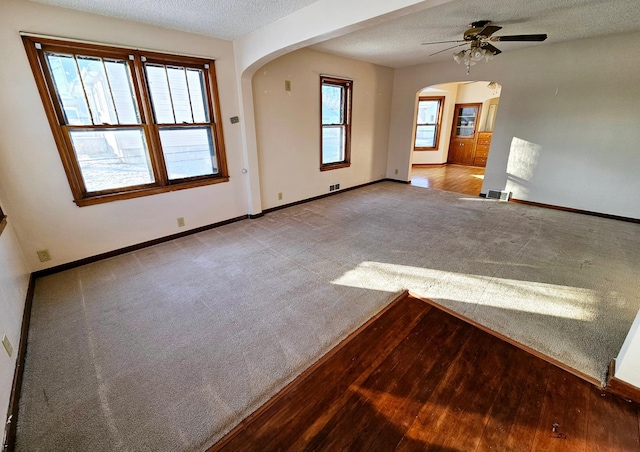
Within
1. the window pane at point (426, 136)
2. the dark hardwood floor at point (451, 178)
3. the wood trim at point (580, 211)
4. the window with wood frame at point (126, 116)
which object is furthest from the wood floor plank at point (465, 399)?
the window pane at point (426, 136)

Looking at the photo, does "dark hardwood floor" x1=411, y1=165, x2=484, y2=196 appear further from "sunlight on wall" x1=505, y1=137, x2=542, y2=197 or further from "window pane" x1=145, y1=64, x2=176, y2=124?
"window pane" x1=145, y1=64, x2=176, y2=124

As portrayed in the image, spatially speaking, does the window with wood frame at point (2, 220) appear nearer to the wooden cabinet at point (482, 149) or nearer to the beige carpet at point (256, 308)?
the beige carpet at point (256, 308)

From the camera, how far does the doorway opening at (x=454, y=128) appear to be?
8.56 m

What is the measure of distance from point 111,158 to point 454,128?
9783 millimetres

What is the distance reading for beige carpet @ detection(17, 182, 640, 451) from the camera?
150 cm

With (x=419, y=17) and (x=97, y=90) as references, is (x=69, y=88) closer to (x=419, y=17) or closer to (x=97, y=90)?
(x=97, y=90)

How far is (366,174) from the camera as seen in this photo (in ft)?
21.4

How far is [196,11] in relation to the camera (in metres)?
2.66

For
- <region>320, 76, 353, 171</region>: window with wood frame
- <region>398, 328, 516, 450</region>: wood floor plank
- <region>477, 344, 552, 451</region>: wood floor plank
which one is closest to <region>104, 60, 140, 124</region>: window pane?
<region>320, 76, 353, 171</region>: window with wood frame

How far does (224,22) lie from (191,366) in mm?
3386

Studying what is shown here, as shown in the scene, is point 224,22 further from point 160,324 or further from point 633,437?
point 633,437

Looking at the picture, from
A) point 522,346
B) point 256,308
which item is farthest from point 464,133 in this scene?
point 256,308

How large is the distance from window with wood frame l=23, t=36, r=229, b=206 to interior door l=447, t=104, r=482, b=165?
8.48 m

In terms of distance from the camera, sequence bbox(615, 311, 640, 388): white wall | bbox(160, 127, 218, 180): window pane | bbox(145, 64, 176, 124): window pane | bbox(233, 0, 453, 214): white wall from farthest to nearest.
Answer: bbox(160, 127, 218, 180): window pane → bbox(145, 64, 176, 124): window pane → bbox(233, 0, 453, 214): white wall → bbox(615, 311, 640, 388): white wall
